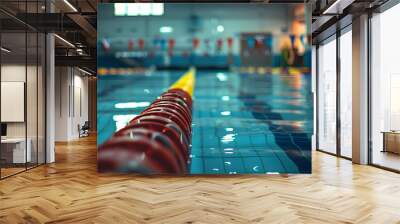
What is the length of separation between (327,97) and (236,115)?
4.96 m

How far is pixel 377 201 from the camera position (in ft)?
14.8

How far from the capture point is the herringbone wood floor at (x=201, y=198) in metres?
3.85

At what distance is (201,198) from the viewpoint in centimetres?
471

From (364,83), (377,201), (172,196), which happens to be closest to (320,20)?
(364,83)

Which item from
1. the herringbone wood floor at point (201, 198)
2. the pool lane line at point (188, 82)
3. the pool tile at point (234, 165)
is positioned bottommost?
the herringbone wood floor at point (201, 198)

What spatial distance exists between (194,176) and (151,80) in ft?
5.83

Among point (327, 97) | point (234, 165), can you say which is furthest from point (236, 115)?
point (327, 97)

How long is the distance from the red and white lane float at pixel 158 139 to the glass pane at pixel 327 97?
16.3 ft

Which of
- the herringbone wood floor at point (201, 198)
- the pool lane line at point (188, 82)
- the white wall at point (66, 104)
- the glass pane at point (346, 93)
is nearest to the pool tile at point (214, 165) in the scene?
the herringbone wood floor at point (201, 198)

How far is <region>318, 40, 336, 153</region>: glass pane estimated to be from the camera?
9.77 m

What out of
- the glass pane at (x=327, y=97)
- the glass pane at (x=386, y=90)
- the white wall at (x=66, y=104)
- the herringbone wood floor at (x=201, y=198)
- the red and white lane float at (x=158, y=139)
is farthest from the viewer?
the white wall at (x=66, y=104)

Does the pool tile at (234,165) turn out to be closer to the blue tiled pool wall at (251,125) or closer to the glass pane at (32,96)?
the blue tiled pool wall at (251,125)

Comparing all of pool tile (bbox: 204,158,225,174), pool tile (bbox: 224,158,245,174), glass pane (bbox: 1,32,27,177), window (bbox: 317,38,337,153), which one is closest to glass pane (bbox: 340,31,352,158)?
window (bbox: 317,38,337,153)

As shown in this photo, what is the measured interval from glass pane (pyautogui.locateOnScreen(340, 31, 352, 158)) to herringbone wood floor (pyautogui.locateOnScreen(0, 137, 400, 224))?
190 centimetres
